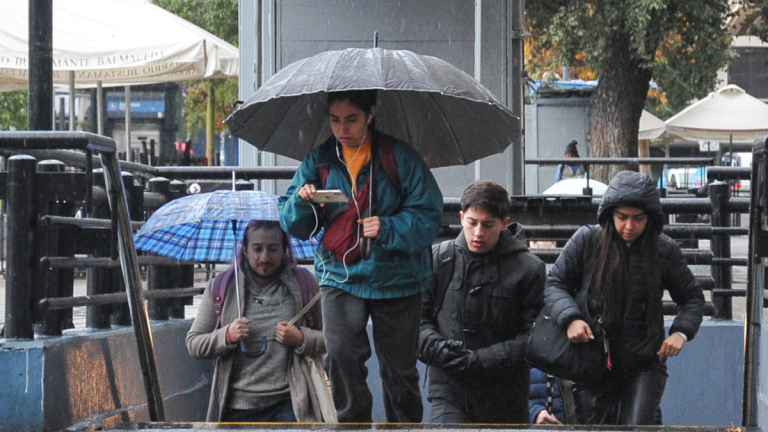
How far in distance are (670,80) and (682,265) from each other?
20.5 m

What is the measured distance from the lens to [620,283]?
496 cm

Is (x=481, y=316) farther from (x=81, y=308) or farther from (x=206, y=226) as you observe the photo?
(x=81, y=308)

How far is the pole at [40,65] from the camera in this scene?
5875 millimetres

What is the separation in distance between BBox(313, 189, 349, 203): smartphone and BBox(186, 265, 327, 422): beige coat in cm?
112

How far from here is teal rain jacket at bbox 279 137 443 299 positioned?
4.67 meters

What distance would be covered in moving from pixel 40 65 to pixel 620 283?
3.29m

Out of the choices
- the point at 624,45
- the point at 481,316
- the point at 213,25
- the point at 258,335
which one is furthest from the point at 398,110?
the point at 213,25

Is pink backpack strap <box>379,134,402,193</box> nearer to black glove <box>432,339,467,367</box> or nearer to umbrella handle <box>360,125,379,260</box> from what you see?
umbrella handle <box>360,125,379,260</box>

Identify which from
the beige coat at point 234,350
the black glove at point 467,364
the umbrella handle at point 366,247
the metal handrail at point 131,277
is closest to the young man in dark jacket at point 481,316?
the black glove at point 467,364

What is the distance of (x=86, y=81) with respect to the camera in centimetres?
1473

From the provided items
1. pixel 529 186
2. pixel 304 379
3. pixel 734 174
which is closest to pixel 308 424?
pixel 304 379

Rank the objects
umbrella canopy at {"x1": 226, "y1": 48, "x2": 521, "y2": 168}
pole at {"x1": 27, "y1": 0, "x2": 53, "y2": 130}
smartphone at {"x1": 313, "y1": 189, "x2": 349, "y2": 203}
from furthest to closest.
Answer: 1. pole at {"x1": 27, "y1": 0, "x2": 53, "y2": 130}
2. umbrella canopy at {"x1": 226, "y1": 48, "x2": 521, "y2": 168}
3. smartphone at {"x1": 313, "y1": 189, "x2": 349, "y2": 203}

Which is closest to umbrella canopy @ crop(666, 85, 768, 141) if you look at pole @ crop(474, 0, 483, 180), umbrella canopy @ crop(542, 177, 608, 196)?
umbrella canopy @ crop(542, 177, 608, 196)

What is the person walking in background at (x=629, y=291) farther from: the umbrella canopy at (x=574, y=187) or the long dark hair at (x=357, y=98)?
the umbrella canopy at (x=574, y=187)
